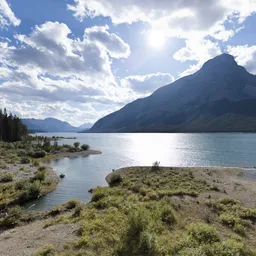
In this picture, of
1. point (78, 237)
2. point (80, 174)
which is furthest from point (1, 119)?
point (78, 237)

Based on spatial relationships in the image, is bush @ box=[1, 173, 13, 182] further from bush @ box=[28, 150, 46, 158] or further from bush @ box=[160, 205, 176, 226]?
bush @ box=[28, 150, 46, 158]

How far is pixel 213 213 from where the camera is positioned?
70.5ft

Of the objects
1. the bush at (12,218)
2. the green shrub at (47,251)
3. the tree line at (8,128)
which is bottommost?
the bush at (12,218)

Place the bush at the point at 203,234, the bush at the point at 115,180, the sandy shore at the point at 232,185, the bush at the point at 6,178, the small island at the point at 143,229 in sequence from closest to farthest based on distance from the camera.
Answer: the small island at the point at 143,229, the bush at the point at 203,234, the sandy shore at the point at 232,185, the bush at the point at 6,178, the bush at the point at 115,180

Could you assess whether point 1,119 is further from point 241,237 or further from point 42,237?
point 241,237

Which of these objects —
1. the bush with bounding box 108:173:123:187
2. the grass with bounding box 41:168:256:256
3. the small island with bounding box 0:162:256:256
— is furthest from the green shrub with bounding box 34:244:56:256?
the bush with bounding box 108:173:123:187

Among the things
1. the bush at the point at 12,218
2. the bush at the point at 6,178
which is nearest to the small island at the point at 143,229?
the bush at the point at 12,218

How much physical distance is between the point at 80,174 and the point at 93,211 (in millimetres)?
30044

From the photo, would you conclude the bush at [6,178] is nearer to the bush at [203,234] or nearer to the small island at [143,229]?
the small island at [143,229]

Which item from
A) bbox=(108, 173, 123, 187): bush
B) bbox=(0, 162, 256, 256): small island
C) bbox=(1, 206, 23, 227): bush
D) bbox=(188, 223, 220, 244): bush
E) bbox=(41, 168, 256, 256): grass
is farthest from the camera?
bbox=(108, 173, 123, 187): bush

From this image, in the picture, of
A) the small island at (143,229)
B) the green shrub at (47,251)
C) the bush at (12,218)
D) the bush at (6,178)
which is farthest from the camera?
the bush at (6,178)

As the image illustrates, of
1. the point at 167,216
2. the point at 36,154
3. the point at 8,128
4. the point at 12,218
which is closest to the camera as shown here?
the point at 167,216

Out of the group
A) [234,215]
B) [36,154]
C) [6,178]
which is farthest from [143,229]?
[36,154]

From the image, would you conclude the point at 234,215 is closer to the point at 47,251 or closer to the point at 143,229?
the point at 143,229
